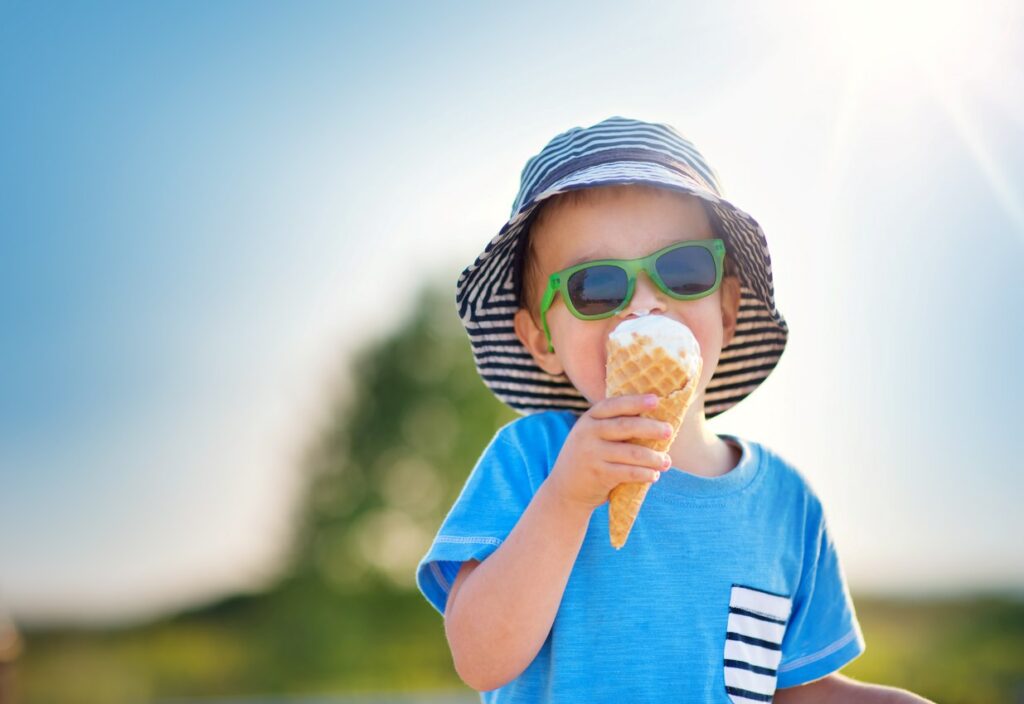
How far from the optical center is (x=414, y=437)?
21281 mm

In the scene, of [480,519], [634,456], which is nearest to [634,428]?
[634,456]

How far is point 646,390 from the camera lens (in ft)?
7.34

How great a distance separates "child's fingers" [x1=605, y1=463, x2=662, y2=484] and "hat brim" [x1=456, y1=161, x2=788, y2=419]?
2.60ft

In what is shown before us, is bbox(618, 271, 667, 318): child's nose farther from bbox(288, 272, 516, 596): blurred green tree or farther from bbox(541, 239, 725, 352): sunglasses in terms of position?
bbox(288, 272, 516, 596): blurred green tree

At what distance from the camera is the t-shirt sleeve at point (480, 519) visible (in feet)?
8.04

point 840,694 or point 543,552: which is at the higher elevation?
point 543,552

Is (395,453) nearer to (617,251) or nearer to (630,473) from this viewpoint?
(617,251)

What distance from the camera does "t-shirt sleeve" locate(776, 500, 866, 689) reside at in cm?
287

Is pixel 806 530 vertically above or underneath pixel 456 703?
above

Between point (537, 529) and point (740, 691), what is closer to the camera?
point (537, 529)

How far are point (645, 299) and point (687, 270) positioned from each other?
5.5 inches

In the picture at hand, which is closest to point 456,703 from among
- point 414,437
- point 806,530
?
point 414,437

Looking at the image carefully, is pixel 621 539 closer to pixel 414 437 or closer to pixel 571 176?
pixel 571 176

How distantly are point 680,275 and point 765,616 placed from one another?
1.01 m
